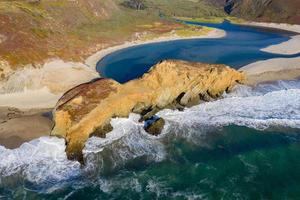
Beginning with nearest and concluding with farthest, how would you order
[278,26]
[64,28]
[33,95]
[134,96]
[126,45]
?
[134,96], [33,95], [64,28], [126,45], [278,26]

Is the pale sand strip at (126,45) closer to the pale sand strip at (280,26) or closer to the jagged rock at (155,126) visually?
the pale sand strip at (280,26)

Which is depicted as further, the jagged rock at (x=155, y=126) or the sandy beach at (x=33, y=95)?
the sandy beach at (x=33, y=95)

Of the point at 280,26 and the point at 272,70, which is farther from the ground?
the point at 272,70

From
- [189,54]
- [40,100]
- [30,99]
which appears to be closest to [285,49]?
[189,54]

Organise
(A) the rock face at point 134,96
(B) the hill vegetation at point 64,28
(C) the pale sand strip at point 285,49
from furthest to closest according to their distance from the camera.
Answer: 1. (C) the pale sand strip at point 285,49
2. (B) the hill vegetation at point 64,28
3. (A) the rock face at point 134,96

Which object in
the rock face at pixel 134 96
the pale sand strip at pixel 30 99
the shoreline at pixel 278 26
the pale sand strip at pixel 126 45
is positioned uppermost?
the rock face at pixel 134 96

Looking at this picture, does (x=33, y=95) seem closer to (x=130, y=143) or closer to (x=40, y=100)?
(x=40, y=100)

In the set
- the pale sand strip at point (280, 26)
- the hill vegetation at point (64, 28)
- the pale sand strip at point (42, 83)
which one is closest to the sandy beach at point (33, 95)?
the pale sand strip at point (42, 83)
